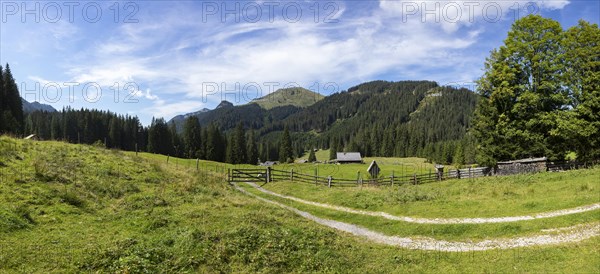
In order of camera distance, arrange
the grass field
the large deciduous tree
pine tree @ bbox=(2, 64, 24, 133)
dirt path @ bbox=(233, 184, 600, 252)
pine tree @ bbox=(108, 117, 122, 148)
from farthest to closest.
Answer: pine tree @ bbox=(108, 117, 122, 148) < pine tree @ bbox=(2, 64, 24, 133) < the large deciduous tree < dirt path @ bbox=(233, 184, 600, 252) < the grass field

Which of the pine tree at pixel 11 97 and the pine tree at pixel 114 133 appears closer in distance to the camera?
the pine tree at pixel 11 97

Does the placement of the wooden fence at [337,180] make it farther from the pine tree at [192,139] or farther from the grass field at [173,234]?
the pine tree at [192,139]

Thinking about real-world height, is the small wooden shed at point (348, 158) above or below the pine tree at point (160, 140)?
below

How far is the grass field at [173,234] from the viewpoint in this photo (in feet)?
34.9

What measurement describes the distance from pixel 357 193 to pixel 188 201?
51.7ft

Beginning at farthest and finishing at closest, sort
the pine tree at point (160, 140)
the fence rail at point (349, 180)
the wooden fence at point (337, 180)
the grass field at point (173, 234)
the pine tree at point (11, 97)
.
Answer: the pine tree at point (160, 140) → the pine tree at point (11, 97) → the wooden fence at point (337, 180) → the fence rail at point (349, 180) → the grass field at point (173, 234)

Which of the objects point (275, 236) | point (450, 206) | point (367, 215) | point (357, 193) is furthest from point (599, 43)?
point (275, 236)

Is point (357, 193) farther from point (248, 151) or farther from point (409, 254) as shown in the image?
point (248, 151)

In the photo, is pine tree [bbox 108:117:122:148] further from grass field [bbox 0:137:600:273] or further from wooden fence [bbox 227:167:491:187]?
grass field [bbox 0:137:600:273]

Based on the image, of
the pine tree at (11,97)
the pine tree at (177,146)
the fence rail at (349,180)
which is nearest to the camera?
the fence rail at (349,180)

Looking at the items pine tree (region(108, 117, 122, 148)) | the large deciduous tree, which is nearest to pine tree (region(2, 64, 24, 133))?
pine tree (region(108, 117, 122, 148))

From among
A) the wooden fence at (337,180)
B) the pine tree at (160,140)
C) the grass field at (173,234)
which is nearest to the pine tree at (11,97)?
the pine tree at (160,140)

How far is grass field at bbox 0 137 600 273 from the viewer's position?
10.6 meters

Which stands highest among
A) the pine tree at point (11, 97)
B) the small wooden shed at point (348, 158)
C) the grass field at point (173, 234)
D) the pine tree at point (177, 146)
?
the pine tree at point (11, 97)
